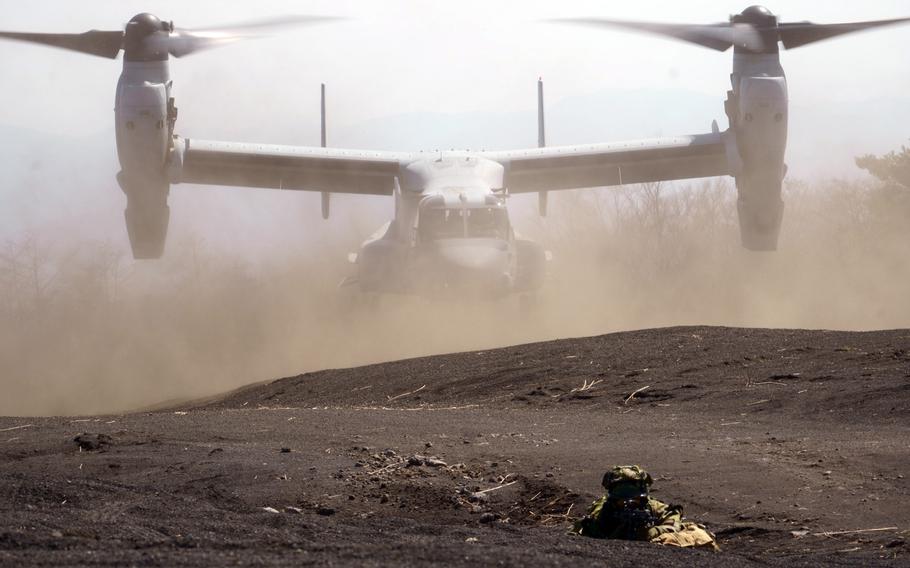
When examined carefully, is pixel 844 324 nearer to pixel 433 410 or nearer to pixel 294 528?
pixel 433 410

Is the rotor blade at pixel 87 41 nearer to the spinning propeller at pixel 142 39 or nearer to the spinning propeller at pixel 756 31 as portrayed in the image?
the spinning propeller at pixel 142 39

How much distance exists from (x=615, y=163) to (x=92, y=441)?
1567 cm

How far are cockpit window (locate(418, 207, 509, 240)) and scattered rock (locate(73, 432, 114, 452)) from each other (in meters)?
12.2

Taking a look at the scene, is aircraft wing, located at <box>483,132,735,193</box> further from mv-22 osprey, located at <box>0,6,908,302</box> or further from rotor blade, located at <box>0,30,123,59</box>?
rotor blade, located at <box>0,30,123,59</box>

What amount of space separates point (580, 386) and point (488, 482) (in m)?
5.36

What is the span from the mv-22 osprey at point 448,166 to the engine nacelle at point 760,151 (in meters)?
0.02

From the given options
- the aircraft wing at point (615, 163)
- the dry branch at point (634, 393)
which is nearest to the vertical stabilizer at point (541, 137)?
the aircraft wing at point (615, 163)

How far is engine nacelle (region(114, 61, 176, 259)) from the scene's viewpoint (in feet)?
69.4

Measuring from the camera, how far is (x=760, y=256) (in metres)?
33.9

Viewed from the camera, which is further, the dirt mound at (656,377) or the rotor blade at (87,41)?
the rotor blade at (87,41)

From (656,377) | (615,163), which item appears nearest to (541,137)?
(615,163)

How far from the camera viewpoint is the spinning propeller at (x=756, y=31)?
22.6m

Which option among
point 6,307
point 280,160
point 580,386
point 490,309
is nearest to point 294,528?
point 580,386

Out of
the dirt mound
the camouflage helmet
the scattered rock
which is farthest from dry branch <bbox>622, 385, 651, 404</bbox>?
the camouflage helmet
